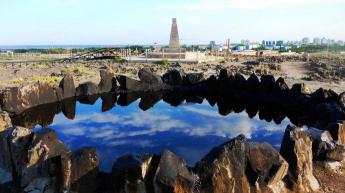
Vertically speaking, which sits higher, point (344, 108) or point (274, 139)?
point (344, 108)

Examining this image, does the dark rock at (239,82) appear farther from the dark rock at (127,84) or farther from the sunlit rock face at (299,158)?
the sunlit rock face at (299,158)

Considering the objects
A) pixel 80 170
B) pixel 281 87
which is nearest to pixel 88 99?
pixel 281 87

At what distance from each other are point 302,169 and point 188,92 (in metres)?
16.9

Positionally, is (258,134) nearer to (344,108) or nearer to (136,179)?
(344,108)

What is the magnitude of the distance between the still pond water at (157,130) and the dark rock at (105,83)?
11.6ft

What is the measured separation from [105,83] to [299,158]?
17421mm

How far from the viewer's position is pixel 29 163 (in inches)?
366

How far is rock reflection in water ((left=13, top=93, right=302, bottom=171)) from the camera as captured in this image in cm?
1407

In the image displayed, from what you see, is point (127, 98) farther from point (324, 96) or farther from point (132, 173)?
point (132, 173)

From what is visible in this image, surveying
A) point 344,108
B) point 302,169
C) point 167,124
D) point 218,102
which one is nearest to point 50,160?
point 302,169

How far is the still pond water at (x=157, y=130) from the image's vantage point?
44.9 feet

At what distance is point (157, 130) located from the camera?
16297 mm

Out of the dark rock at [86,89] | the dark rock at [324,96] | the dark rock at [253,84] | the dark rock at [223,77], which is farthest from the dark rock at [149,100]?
the dark rock at [324,96]

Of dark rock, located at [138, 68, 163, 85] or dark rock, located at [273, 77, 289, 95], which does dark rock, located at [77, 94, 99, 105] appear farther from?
dark rock, located at [273, 77, 289, 95]
